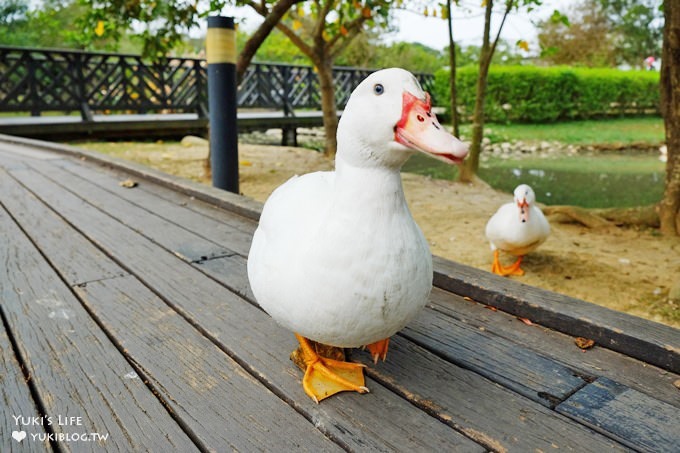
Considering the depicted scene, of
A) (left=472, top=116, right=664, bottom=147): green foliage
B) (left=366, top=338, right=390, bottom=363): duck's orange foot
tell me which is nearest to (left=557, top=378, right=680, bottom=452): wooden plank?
(left=366, top=338, right=390, bottom=363): duck's orange foot

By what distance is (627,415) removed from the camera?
107 cm

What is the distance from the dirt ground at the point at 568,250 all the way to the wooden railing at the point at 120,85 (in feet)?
15.1

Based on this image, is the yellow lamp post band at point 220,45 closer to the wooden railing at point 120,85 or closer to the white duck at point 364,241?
the white duck at point 364,241

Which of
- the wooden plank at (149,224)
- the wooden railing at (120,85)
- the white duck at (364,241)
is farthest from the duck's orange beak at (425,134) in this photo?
the wooden railing at (120,85)

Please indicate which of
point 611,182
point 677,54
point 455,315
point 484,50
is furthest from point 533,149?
point 455,315

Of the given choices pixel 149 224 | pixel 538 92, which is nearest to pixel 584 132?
pixel 538 92

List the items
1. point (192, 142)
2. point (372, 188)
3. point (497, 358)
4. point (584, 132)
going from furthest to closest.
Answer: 1. point (584, 132)
2. point (192, 142)
3. point (497, 358)
4. point (372, 188)

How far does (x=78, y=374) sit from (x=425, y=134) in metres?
1.02

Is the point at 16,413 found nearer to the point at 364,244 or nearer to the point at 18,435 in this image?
the point at 18,435

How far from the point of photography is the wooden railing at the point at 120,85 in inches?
376

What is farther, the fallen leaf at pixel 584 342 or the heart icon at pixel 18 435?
the fallen leaf at pixel 584 342

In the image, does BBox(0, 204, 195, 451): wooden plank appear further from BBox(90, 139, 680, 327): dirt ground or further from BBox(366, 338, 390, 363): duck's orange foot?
BBox(90, 139, 680, 327): dirt ground

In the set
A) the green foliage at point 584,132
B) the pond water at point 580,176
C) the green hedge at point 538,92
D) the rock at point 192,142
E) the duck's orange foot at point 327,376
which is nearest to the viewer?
the duck's orange foot at point 327,376

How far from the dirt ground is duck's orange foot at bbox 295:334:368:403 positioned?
2.28 m
